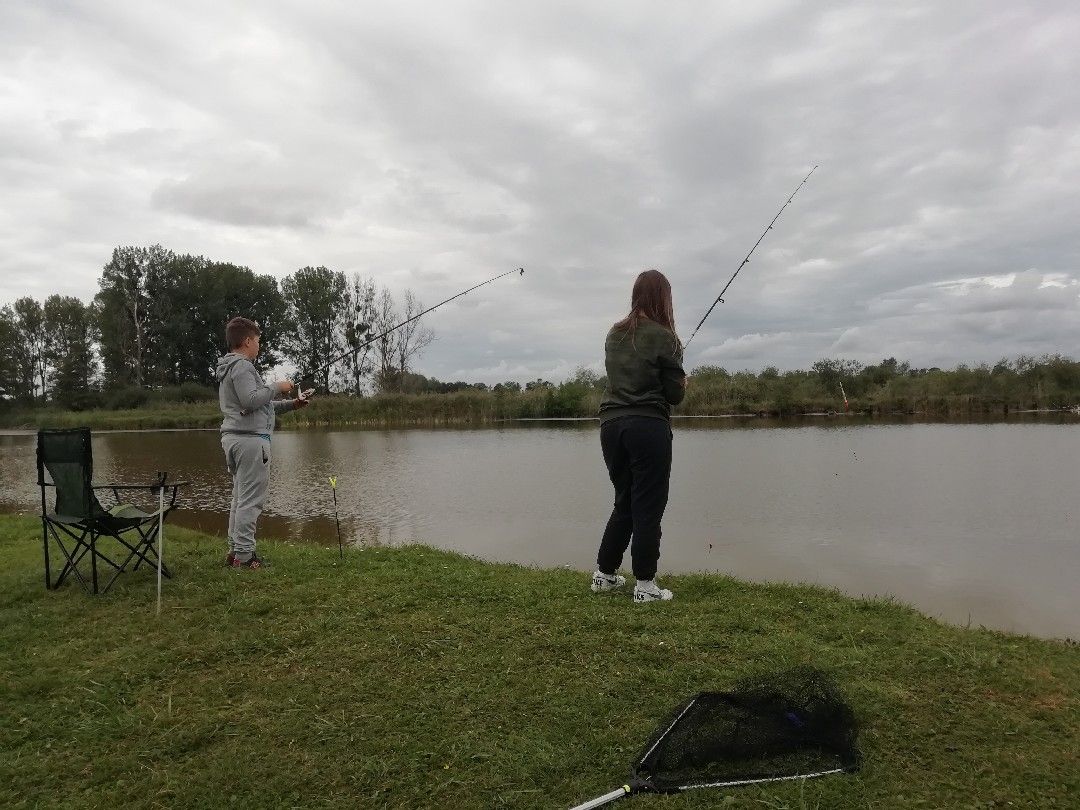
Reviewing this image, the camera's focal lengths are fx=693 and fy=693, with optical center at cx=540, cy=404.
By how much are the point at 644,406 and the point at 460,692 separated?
2125mm

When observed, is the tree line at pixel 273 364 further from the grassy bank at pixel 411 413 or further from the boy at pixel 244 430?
the boy at pixel 244 430

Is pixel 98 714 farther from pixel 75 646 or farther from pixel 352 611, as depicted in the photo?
pixel 352 611

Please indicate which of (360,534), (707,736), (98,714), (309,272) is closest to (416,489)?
(360,534)

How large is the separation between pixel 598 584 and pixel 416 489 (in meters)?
9.80

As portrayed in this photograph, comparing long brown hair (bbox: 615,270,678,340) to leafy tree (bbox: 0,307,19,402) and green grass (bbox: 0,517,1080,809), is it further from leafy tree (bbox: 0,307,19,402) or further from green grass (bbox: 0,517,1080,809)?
leafy tree (bbox: 0,307,19,402)

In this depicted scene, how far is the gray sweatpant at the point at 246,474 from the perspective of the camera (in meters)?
5.36

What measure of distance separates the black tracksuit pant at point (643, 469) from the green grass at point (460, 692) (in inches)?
15.5

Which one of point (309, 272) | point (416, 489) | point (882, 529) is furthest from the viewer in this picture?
point (309, 272)

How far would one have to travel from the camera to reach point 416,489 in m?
14.2

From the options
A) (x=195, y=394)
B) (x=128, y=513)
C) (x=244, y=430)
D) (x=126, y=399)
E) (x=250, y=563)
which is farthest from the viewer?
(x=195, y=394)

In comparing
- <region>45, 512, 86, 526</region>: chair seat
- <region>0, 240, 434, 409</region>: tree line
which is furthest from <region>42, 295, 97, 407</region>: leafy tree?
<region>45, 512, 86, 526</region>: chair seat

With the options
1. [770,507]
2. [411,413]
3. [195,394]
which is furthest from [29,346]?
[770,507]

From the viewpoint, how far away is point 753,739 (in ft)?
8.70

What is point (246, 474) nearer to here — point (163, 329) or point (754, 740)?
point (754, 740)
